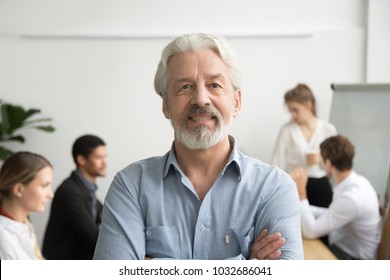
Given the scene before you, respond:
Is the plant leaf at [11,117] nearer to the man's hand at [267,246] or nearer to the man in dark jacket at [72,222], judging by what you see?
the man in dark jacket at [72,222]

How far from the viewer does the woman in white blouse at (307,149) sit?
6.34 ft

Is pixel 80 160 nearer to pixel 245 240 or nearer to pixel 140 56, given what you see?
pixel 140 56

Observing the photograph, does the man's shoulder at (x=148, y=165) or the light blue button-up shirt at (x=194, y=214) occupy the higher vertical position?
the man's shoulder at (x=148, y=165)

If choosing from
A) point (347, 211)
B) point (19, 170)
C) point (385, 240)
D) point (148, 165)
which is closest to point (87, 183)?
point (19, 170)

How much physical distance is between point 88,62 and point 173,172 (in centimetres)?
178

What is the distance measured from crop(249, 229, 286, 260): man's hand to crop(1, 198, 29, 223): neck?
0.85 metres

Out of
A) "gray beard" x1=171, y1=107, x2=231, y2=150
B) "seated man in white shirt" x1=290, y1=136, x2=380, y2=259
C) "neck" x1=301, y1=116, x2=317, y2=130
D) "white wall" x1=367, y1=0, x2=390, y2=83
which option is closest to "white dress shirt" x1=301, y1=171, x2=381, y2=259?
"seated man in white shirt" x1=290, y1=136, x2=380, y2=259

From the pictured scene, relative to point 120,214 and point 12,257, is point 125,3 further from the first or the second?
point 120,214

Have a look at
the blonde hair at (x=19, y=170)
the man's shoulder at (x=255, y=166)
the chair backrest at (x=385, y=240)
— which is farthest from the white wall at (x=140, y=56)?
the man's shoulder at (x=255, y=166)

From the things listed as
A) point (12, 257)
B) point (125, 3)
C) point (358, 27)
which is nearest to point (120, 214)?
point (12, 257)

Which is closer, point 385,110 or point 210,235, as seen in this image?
point 210,235

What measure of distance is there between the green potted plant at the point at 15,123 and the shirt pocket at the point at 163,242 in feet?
6.36

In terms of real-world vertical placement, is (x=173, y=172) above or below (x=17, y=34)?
below

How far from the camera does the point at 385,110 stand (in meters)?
2.36
